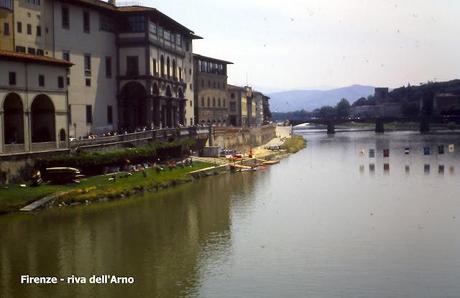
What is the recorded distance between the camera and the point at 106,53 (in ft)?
268

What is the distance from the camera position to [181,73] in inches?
4058

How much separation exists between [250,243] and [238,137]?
268ft

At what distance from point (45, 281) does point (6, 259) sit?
6.18 metres

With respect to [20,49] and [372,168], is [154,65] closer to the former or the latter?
[20,49]

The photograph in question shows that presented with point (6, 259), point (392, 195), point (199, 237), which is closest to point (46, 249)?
point (6, 259)

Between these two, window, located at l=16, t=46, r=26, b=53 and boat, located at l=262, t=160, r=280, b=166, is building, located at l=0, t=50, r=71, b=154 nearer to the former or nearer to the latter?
window, located at l=16, t=46, r=26, b=53

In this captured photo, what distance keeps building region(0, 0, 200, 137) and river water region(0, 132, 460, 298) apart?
18947 millimetres

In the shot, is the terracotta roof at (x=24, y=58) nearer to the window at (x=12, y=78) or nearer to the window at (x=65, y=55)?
the window at (x=12, y=78)

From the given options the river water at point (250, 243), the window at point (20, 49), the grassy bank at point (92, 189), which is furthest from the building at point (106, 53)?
the river water at point (250, 243)

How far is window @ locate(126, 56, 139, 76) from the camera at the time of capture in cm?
8400

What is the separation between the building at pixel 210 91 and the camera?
415 ft

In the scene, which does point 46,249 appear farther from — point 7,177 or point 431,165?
point 431,165

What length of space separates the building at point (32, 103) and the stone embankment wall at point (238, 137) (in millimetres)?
42555

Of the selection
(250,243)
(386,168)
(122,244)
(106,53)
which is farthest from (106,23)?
(250,243)
